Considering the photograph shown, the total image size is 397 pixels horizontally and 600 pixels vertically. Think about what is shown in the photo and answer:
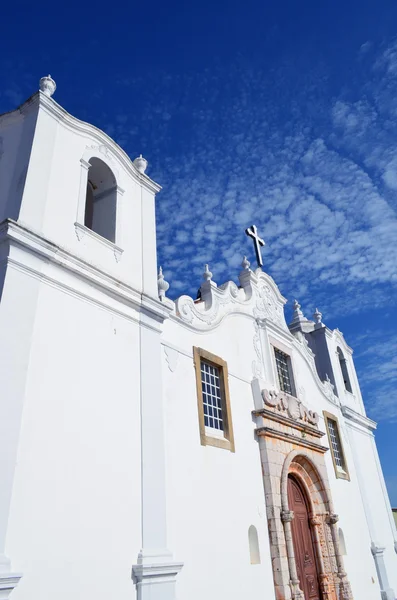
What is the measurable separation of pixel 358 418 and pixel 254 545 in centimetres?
891

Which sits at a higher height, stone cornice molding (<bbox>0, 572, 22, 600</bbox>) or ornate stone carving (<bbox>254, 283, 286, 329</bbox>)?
ornate stone carving (<bbox>254, 283, 286, 329</bbox>)

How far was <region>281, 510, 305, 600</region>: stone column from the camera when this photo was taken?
963cm

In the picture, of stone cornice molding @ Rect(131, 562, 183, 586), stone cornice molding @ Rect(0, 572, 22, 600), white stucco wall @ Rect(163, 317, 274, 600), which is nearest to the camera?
stone cornice molding @ Rect(0, 572, 22, 600)

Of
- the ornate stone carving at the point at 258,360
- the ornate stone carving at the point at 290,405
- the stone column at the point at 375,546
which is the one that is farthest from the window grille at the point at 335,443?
the ornate stone carving at the point at 258,360

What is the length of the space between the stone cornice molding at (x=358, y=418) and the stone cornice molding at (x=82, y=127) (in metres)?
9.94

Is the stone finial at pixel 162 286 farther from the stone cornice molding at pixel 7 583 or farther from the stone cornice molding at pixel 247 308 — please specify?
the stone cornice molding at pixel 7 583

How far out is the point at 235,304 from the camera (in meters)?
11.8

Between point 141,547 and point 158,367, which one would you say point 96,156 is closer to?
point 158,367

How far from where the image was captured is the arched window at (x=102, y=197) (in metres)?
9.21

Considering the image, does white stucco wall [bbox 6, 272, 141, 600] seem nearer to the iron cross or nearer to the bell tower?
the bell tower

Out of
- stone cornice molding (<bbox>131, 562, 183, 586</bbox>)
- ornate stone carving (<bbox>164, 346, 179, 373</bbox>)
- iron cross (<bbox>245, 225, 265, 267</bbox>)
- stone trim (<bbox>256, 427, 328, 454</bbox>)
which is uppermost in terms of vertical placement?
iron cross (<bbox>245, 225, 265, 267</bbox>)

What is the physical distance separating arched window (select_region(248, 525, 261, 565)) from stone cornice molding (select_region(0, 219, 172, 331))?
13.9ft

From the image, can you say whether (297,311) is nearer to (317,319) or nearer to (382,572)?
(317,319)

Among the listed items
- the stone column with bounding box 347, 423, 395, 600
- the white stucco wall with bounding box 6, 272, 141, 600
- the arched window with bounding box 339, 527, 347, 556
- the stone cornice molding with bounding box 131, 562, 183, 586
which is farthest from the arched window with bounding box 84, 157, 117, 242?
the stone column with bounding box 347, 423, 395, 600
